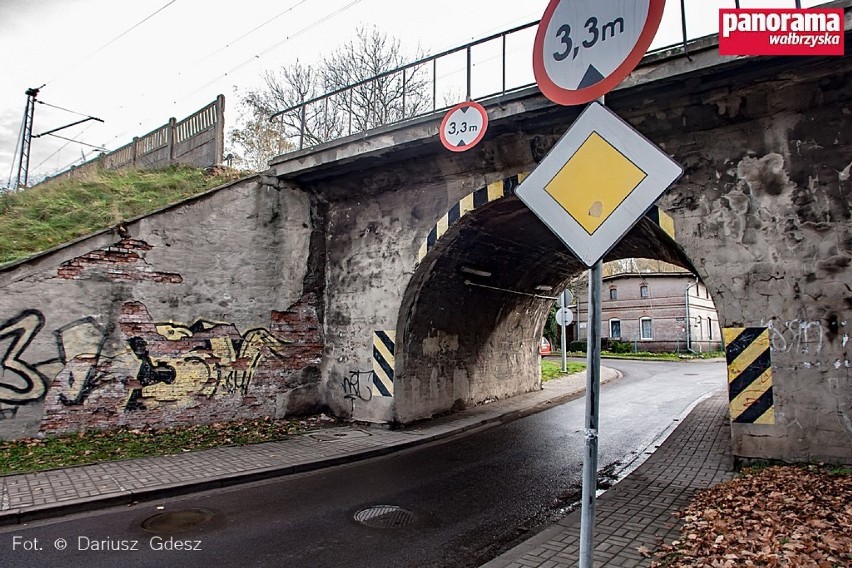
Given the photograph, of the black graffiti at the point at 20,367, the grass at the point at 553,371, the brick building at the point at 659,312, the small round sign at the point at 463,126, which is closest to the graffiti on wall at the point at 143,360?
the black graffiti at the point at 20,367

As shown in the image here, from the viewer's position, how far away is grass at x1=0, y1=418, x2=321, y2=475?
24.5 ft

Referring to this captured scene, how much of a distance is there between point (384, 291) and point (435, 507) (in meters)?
5.53

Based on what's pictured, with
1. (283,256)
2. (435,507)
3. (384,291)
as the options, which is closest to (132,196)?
(283,256)

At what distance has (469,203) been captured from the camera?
388 inches

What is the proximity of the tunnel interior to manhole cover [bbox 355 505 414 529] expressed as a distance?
15.0 ft

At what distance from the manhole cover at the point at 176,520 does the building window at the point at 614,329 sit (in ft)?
137

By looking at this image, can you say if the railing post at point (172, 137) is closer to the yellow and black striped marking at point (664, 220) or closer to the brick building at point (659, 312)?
the yellow and black striped marking at point (664, 220)

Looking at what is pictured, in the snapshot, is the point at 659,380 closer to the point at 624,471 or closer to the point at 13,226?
the point at 624,471

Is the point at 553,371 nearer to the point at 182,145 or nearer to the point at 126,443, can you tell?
the point at 182,145

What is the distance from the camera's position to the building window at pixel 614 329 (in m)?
43.4

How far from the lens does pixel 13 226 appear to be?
1068cm

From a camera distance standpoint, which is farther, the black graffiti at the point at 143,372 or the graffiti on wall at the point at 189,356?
the graffiti on wall at the point at 189,356

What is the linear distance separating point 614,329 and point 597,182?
43.7m

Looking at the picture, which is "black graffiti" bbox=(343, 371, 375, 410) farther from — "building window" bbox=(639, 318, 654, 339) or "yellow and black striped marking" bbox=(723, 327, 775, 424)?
A: "building window" bbox=(639, 318, 654, 339)
